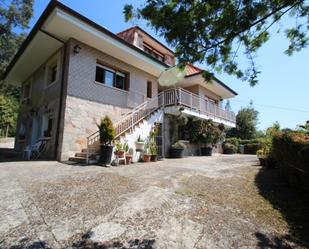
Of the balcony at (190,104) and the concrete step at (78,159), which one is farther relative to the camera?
the balcony at (190,104)

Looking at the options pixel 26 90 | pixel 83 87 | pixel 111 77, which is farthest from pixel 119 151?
pixel 26 90

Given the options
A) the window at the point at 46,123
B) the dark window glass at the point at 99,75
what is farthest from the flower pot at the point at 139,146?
the window at the point at 46,123

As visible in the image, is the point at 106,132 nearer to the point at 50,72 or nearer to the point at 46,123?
the point at 46,123

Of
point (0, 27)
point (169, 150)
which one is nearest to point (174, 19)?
point (169, 150)

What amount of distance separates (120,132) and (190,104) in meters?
5.45

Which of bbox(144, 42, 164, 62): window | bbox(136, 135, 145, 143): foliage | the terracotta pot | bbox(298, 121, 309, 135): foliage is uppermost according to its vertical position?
bbox(144, 42, 164, 62): window

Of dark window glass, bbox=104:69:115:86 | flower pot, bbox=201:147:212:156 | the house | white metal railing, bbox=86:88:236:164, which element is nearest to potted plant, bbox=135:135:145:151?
the house

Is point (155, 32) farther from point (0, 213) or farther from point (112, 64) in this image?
point (112, 64)

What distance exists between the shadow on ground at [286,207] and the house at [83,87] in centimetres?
566

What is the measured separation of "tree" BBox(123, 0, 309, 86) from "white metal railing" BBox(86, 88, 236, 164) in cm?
576

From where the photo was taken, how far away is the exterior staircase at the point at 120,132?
25.5ft

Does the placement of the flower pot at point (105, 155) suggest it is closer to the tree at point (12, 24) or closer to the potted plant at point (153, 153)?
the potted plant at point (153, 153)

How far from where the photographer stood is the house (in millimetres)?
8336

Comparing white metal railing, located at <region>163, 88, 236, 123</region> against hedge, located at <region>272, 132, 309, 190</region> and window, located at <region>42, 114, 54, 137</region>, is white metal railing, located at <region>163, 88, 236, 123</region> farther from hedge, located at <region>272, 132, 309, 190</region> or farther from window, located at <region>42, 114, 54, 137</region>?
hedge, located at <region>272, 132, 309, 190</region>
